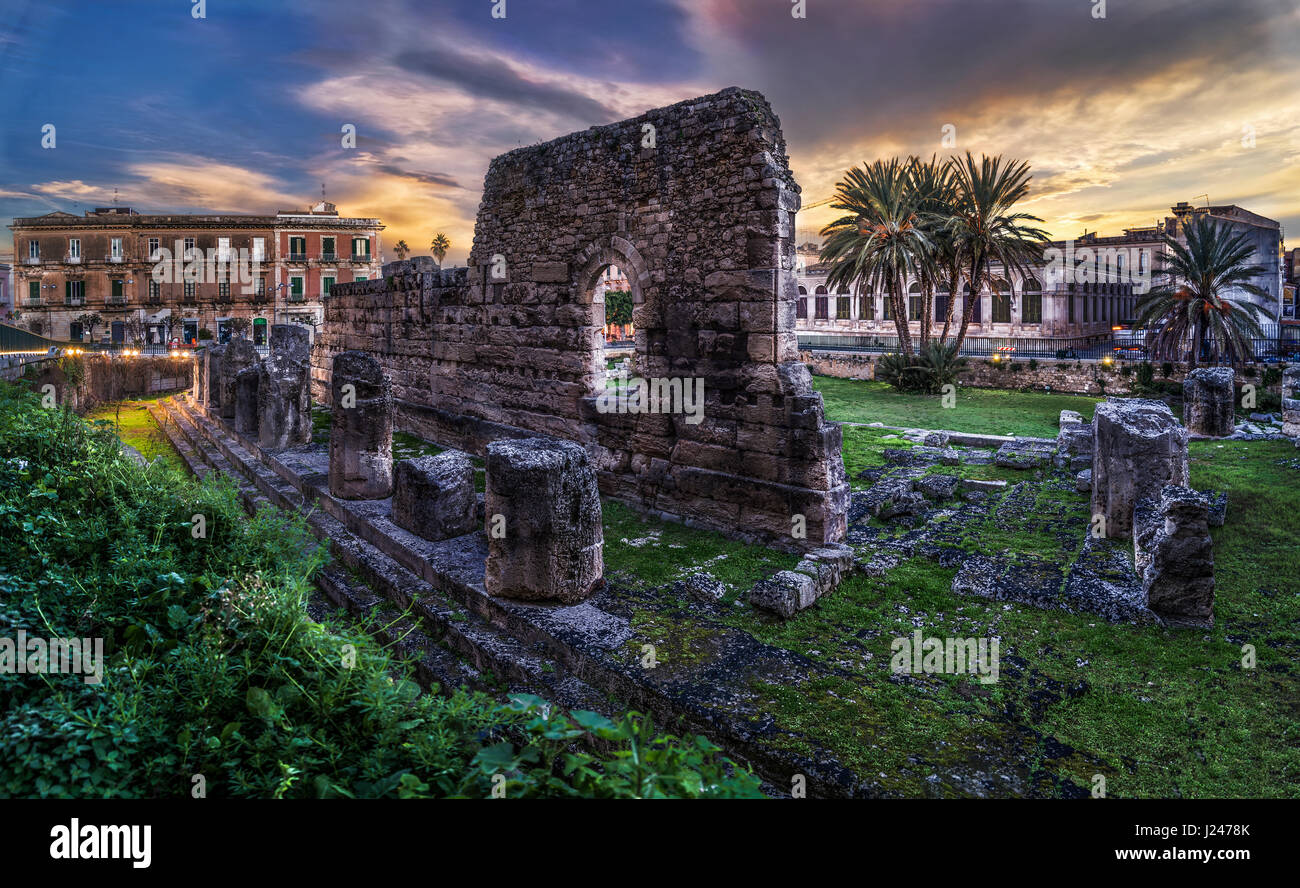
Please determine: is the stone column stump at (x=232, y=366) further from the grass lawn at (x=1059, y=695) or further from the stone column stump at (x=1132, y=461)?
the stone column stump at (x=1132, y=461)

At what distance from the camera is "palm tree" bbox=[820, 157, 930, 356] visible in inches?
852

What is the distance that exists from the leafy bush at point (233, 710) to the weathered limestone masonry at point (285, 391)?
22.5ft

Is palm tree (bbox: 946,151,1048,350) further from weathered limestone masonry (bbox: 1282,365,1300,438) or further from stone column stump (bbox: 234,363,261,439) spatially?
stone column stump (bbox: 234,363,261,439)

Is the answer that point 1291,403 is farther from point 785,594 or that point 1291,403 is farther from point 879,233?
point 785,594

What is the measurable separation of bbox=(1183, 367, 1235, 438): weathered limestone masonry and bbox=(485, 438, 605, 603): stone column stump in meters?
12.7

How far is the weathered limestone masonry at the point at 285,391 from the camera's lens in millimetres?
11656

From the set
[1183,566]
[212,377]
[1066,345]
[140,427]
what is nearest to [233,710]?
[1183,566]

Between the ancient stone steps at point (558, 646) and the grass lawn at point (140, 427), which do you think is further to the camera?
the grass lawn at point (140, 427)

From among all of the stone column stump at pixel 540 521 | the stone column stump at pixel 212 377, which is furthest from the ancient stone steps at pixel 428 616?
the stone column stump at pixel 212 377

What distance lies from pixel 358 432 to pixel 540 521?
165 inches

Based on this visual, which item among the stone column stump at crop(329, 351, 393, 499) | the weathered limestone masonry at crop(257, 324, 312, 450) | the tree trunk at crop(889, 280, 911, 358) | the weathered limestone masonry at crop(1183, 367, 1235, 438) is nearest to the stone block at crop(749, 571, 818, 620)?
the stone column stump at crop(329, 351, 393, 499)

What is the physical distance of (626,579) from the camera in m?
6.64
